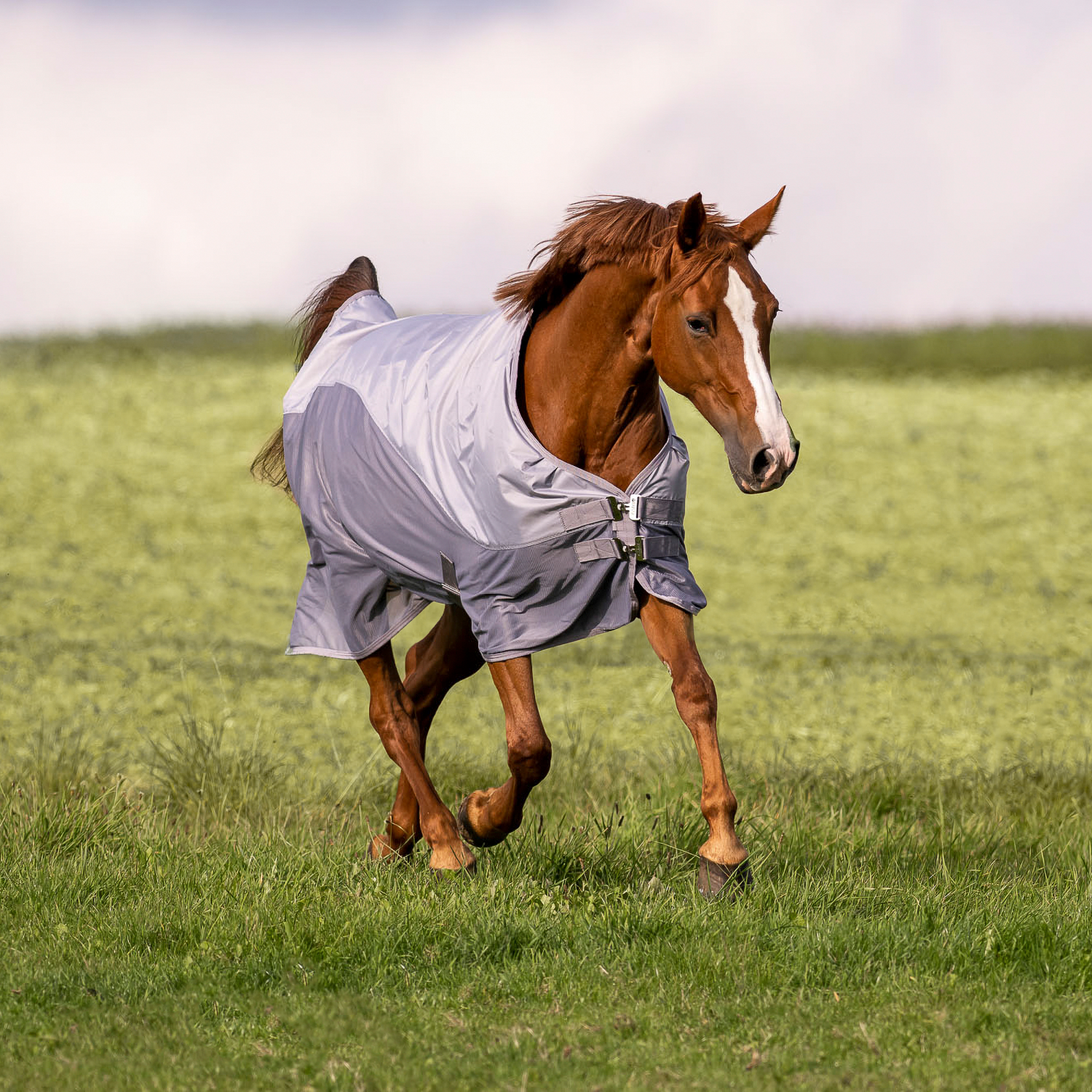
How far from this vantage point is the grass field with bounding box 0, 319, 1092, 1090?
3.64 metres

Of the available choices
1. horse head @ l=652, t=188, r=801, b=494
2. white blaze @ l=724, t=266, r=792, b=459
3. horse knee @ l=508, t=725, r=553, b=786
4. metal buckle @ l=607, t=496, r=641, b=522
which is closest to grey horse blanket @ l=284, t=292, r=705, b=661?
metal buckle @ l=607, t=496, r=641, b=522

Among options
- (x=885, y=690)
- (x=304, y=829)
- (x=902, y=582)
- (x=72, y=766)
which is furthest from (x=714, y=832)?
(x=902, y=582)

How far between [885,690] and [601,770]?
3.60 meters

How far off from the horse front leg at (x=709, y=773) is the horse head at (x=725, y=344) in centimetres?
62

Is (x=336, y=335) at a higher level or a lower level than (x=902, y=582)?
higher

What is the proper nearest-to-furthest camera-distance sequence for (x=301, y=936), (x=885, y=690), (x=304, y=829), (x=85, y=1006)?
(x=85, y=1006), (x=301, y=936), (x=304, y=829), (x=885, y=690)

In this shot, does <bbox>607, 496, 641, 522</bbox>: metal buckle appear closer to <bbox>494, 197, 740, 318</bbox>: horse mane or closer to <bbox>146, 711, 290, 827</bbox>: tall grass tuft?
<bbox>494, 197, 740, 318</bbox>: horse mane

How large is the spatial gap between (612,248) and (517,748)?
1567mm

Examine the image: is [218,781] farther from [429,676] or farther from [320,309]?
[320,309]

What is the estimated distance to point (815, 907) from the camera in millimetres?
4605

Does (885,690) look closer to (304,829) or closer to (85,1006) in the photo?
(304,829)

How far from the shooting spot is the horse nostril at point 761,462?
410cm

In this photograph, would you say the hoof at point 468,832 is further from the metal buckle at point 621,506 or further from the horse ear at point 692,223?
the horse ear at point 692,223

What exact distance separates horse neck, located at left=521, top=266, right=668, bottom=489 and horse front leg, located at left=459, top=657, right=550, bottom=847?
0.70m
